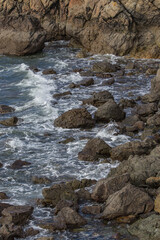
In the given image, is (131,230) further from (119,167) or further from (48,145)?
(48,145)

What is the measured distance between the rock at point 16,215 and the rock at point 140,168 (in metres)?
3.79

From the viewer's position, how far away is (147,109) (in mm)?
24422

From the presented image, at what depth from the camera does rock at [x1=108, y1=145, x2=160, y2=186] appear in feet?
53.3

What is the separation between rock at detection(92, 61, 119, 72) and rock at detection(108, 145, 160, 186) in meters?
17.0

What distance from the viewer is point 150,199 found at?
14547 millimetres

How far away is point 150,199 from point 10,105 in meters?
15.0

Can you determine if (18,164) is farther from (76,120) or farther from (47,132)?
(76,120)

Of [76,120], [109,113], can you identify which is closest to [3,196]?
[76,120]

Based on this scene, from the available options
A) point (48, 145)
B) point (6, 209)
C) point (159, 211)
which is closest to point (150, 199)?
point (159, 211)

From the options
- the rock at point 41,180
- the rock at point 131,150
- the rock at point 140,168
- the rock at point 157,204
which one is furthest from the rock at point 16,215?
the rock at point 131,150

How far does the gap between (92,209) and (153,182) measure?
2.44m

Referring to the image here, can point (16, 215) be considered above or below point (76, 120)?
above

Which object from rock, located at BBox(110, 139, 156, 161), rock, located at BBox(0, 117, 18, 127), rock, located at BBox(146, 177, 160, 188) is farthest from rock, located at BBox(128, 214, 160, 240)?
rock, located at BBox(0, 117, 18, 127)

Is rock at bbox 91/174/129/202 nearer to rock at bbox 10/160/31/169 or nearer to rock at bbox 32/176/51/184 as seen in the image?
rock at bbox 32/176/51/184
